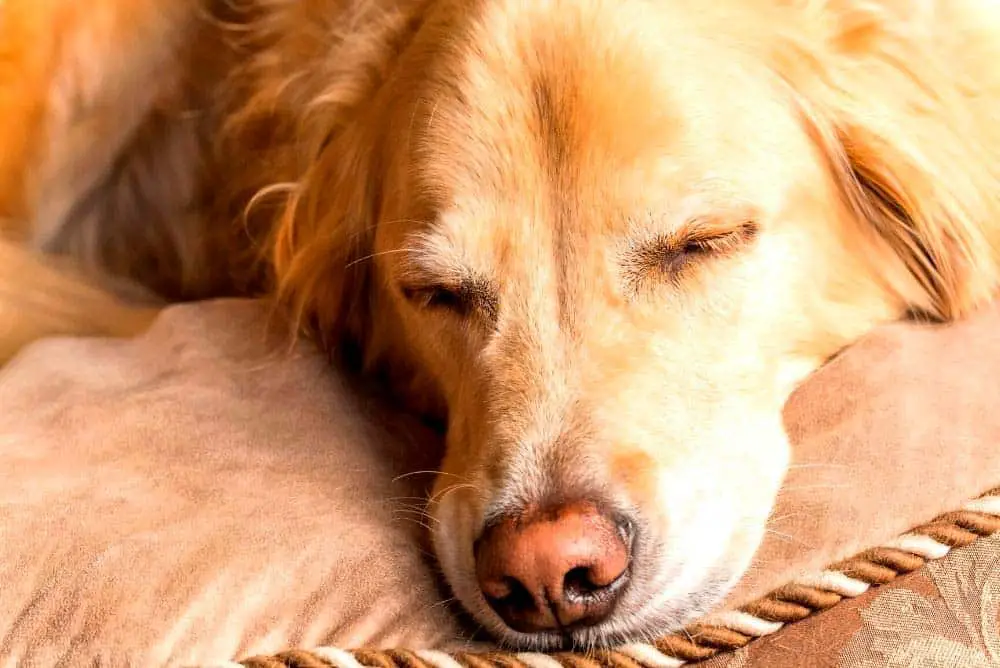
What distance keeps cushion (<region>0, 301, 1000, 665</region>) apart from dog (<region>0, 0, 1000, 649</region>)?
0.27 ft

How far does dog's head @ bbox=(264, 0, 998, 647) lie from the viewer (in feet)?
4.72

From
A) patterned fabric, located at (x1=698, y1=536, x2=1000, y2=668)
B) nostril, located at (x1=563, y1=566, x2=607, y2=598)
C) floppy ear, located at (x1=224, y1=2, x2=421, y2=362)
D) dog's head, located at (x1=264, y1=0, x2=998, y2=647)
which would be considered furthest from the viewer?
floppy ear, located at (x1=224, y1=2, x2=421, y2=362)

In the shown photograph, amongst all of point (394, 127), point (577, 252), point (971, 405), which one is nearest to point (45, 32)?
point (394, 127)

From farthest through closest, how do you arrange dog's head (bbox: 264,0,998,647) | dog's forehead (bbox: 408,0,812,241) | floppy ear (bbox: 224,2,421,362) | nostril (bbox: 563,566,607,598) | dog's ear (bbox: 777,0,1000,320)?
floppy ear (bbox: 224,2,421,362) → dog's ear (bbox: 777,0,1000,320) → dog's forehead (bbox: 408,0,812,241) → dog's head (bbox: 264,0,998,647) → nostril (bbox: 563,566,607,598)

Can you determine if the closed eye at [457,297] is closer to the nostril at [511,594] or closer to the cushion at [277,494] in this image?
the cushion at [277,494]

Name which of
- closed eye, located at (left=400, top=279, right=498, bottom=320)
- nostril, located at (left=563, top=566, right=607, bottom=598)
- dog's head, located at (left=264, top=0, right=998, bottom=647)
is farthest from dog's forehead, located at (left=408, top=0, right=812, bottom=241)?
nostril, located at (left=563, top=566, right=607, bottom=598)

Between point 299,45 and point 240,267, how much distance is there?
1.87 ft

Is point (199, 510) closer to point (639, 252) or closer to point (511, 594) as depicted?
point (511, 594)

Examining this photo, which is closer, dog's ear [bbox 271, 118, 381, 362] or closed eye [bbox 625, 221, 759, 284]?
closed eye [bbox 625, 221, 759, 284]

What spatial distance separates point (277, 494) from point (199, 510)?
Answer: 12 centimetres

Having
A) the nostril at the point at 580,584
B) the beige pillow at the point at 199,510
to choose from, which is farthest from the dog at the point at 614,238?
the beige pillow at the point at 199,510

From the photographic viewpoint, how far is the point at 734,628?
4.39 feet

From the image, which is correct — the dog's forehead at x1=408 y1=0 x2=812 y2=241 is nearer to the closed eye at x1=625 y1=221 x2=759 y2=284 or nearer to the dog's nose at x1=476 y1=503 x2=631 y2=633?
the closed eye at x1=625 y1=221 x2=759 y2=284

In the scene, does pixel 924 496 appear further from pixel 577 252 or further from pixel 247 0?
pixel 247 0
